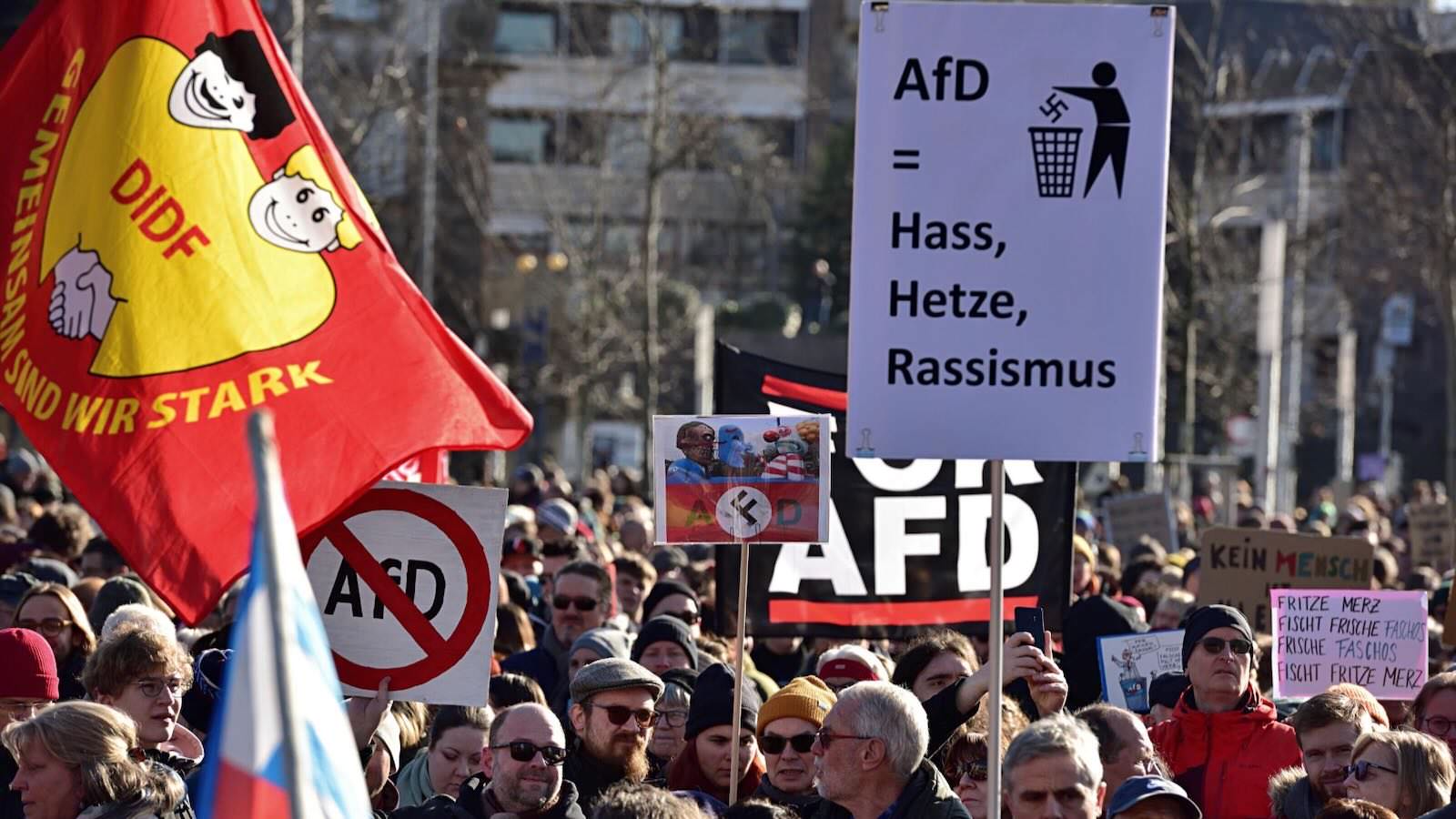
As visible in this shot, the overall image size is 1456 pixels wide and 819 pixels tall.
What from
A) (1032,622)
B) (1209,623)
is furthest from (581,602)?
(1032,622)

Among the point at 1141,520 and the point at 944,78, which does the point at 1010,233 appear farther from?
the point at 1141,520

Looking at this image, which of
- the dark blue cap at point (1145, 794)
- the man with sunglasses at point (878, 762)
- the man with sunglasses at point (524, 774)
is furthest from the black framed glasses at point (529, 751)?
the dark blue cap at point (1145, 794)

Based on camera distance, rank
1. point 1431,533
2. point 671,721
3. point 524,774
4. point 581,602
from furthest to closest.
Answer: point 1431,533 → point 581,602 → point 671,721 → point 524,774

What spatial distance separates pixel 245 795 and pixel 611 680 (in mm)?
3684

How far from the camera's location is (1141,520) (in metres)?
19.5

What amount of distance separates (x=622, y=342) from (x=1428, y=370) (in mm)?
29660

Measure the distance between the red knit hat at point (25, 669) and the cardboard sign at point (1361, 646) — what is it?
185 inches

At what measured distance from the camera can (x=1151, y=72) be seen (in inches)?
216

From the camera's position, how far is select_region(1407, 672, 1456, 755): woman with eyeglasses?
7.60 m

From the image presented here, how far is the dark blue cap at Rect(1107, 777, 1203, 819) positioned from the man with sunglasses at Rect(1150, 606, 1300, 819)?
1.68m

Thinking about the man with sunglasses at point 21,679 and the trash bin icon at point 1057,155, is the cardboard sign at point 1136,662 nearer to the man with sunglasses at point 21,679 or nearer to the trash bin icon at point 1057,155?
the trash bin icon at point 1057,155

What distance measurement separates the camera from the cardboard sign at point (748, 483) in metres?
7.43

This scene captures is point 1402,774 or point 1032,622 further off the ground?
point 1032,622

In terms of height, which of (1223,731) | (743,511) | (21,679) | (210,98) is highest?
(210,98)
